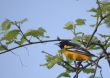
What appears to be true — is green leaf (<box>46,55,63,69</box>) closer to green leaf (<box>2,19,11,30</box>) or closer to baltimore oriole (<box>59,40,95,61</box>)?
baltimore oriole (<box>59,40,95,61</box>)

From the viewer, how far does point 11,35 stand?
2867 millimetres

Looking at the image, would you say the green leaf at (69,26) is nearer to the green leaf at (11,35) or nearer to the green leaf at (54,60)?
the green leaf at (54,60)

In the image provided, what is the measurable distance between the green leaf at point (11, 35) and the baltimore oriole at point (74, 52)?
473 millimetres

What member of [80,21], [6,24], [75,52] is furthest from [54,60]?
[80,21]

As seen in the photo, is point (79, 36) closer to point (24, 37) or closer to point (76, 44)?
point (76, 44)

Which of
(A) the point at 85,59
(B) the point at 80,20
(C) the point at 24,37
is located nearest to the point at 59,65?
(A) the point at 85,59

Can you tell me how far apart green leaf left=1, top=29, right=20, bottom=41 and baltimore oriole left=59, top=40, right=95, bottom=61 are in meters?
0.47

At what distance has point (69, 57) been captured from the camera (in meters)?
3.12

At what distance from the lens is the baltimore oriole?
2614 millimetres

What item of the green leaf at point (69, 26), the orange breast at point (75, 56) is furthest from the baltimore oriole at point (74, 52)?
the green leaf at point (69, 26)

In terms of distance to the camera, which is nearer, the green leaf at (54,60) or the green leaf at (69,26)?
the green leaf at (54,60)

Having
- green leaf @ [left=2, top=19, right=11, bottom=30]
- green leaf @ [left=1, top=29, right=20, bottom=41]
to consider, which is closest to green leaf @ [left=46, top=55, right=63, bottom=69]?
green leaf @ [left=1, top=29, right=20, bottom=41]

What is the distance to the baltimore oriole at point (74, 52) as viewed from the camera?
261 cm

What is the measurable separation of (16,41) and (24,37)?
148mm
